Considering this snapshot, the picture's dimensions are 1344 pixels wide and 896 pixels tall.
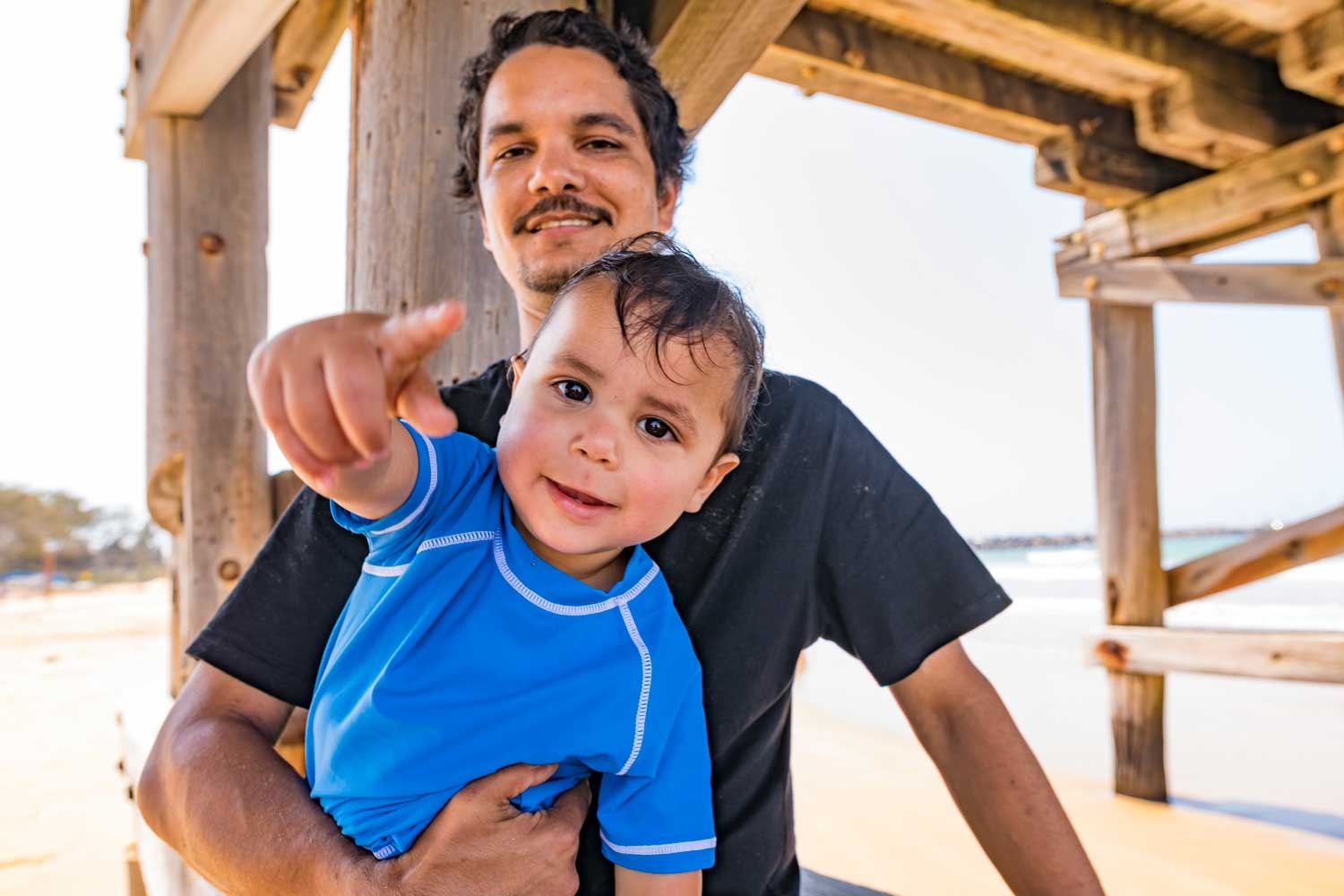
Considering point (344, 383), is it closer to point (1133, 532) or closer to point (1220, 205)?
point (1220, 205)

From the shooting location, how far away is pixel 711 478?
1.47 meters

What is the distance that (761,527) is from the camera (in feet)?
5.15

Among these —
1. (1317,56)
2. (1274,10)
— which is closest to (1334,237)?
(1317,56)

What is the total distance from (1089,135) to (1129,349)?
121cm

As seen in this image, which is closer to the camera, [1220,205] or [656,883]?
[656,883]

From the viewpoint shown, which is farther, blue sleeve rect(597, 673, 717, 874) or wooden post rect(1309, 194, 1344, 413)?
wooden post rect(1309, 194, 1344, 413)

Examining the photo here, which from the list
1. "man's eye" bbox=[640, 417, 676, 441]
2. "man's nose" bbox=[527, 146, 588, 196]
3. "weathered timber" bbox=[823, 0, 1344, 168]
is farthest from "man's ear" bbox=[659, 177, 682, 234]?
"weathered timber" bbox=[823, 0, 1344, 168]

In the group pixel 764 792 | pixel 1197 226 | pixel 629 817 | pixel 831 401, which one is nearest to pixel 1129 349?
pixel 1197 226

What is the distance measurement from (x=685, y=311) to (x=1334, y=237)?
414 cm

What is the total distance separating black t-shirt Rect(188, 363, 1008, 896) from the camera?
147 centimetres

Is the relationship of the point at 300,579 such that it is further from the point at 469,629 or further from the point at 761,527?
the point at 761,527

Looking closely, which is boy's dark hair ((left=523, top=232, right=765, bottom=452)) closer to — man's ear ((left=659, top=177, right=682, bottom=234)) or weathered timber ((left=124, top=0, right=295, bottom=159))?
man's ear ((left=659, top=177, right=682, bottom=234))

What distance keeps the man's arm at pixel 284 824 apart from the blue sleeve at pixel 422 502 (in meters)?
0.35

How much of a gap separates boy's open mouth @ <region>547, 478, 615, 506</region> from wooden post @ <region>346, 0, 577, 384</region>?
799mm
